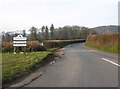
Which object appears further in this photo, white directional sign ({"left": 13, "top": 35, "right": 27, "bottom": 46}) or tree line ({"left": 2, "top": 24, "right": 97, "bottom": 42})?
tree line ({"left": 2, "top": 24, "right": 97, "bottom": 42})

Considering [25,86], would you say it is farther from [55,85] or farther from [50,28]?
[50,28]

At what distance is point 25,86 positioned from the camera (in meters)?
5.26

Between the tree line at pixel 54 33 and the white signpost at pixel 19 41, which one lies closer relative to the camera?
the white signpost at pixel 19 41

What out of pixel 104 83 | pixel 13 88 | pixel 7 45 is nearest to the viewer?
pixel 13 88

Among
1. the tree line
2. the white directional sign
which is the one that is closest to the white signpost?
the white directional sign

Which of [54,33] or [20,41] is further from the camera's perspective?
[54,33]

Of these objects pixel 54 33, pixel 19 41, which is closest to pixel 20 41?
pixel 19 41

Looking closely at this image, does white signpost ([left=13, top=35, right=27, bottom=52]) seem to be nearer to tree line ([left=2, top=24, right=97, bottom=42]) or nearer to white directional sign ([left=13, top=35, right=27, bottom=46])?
white directional sign ([left=13, top=35, right=27, bottom=46])

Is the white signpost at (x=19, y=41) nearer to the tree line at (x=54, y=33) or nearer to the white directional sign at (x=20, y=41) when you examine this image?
the white directional sign at (x=20, y=41)

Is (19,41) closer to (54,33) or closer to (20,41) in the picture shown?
(20,41)

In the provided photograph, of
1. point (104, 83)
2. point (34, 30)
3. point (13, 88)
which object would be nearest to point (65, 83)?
point (104, 83)

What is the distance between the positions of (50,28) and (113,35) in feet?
181

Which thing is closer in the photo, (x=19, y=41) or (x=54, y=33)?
(x=19, y=41)

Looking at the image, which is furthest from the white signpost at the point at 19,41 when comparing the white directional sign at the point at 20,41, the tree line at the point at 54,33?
the tree line at the point at 54,33
